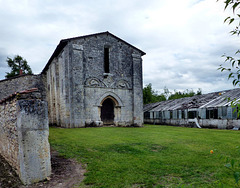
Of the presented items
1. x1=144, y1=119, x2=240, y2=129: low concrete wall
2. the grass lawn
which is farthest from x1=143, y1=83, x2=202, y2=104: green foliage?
the grass lawn

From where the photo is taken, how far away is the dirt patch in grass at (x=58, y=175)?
4.60m

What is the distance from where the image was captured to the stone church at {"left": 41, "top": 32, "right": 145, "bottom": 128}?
664 inches

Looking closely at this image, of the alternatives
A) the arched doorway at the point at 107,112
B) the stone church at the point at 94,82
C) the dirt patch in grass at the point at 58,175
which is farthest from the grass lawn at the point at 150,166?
the arched doorway at the point at 107,112

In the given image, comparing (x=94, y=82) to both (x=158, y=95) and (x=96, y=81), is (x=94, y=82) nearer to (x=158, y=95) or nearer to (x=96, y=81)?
(x=96, y=81)

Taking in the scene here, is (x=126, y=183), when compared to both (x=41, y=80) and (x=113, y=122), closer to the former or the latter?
(x=113, y=122)

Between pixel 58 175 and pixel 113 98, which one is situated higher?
pixel 113 98

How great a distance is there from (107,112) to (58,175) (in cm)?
1547

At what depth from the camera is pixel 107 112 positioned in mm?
20625

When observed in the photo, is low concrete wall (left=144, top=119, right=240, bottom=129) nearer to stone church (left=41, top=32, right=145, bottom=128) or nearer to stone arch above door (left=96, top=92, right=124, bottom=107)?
stone church (left=41, top=32, right=145, bottom=128)

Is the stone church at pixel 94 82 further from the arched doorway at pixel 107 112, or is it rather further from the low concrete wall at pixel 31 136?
the low concrete wall at pixel 31 136

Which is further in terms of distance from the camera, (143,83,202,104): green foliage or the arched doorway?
(143,83,202,104): green foliage

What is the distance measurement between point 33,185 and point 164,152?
448 cm

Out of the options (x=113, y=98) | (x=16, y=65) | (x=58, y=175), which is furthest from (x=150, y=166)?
(x=16, y=65)

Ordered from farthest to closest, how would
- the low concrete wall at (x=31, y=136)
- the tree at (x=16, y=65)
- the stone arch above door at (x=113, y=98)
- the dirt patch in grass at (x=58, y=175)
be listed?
the tree at (x=16, y=65), the stone arch above door at (x=113, y=98), the low concrete wall at (x=31, y=136), the dirt patch in grass at (x=58, y=175)
